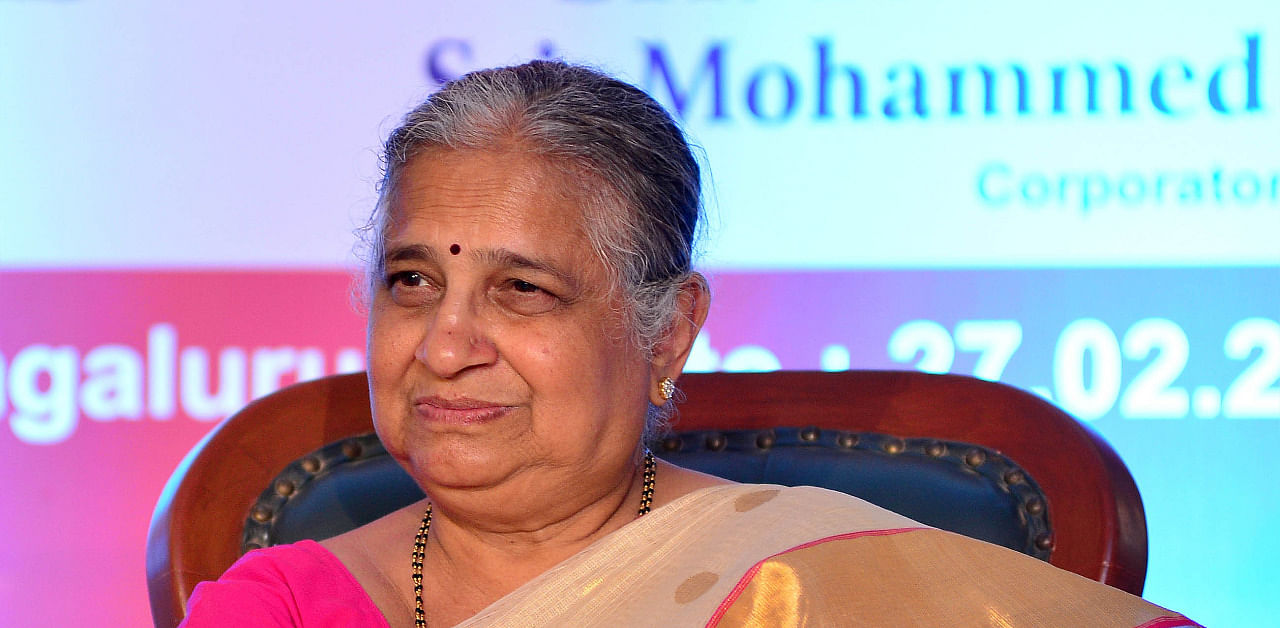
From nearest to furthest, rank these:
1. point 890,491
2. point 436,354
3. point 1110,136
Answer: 1. point 436,354
2. point 890,491
3. point 1110,136

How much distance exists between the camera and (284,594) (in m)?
1.62

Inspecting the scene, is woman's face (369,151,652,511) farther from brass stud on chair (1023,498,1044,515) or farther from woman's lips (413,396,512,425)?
brass stud on chair (1023,498,1044,515)

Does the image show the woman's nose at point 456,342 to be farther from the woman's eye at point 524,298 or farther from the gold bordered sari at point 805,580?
the gold bordered sari at point 805,580

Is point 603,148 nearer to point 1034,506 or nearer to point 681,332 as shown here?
point 681,332

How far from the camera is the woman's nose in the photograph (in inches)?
61.8

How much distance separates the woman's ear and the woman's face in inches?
4.7

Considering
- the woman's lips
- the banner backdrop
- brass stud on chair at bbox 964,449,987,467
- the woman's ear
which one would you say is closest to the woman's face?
the woman's lips

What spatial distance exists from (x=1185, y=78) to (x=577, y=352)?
2.26 meters

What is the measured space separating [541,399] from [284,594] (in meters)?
0.40

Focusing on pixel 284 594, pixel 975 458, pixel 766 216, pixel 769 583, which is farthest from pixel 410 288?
pixel 766 216

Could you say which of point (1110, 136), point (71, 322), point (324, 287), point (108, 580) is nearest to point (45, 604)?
point (108, 580)

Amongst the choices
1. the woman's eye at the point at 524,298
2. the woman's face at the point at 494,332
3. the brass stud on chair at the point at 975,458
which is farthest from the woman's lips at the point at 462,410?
the brass stud on chair at the point at 975,458

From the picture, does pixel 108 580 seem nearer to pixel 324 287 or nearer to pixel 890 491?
pixel 324 287

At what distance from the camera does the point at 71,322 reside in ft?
11.2
